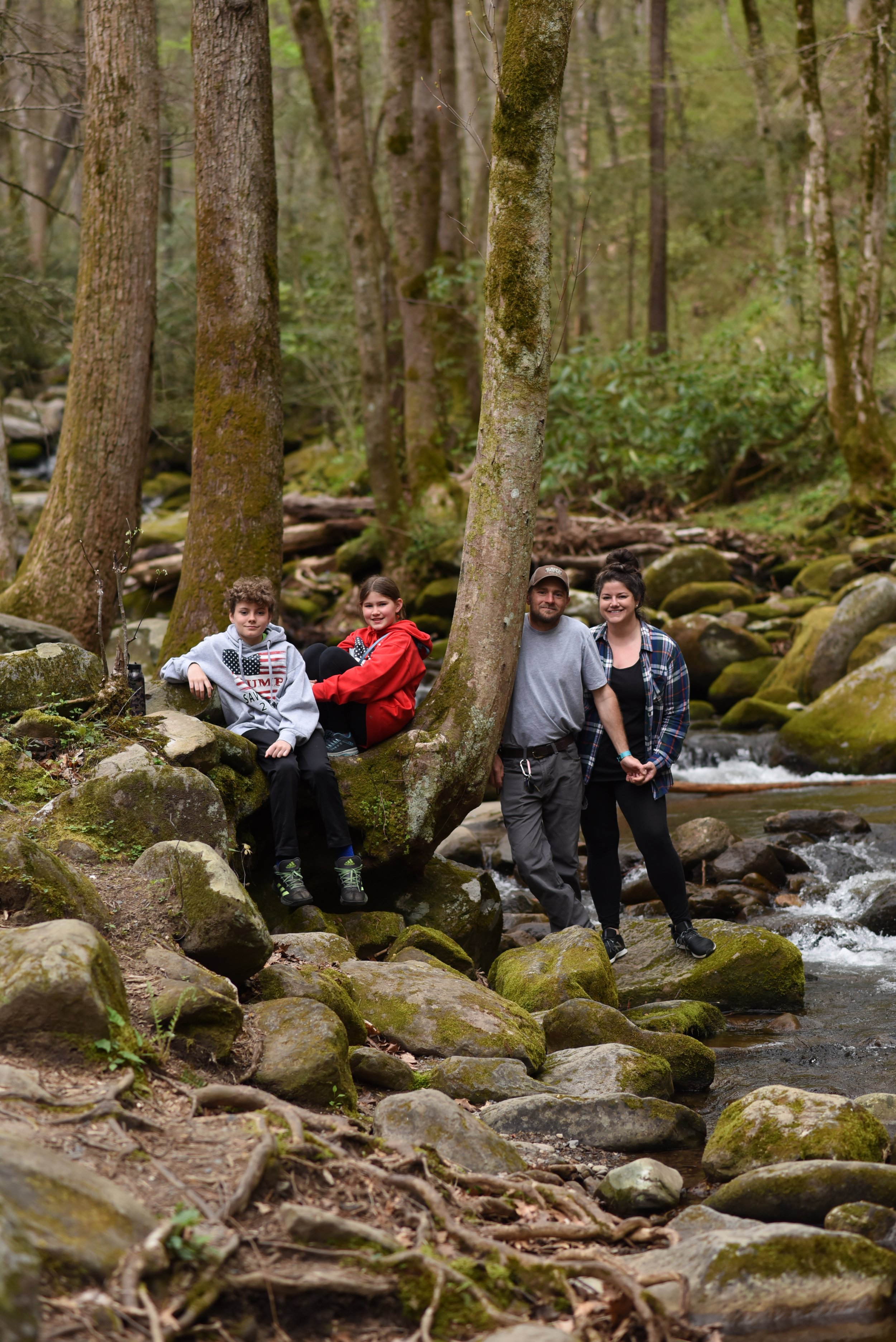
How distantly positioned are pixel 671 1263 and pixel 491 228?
513 centimetres

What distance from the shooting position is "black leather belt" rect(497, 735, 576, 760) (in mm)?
6406

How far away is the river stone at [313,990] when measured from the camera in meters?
4.64

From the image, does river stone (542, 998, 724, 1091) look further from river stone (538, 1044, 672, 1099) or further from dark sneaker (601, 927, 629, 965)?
dark sneaker (601, 927, 629, 965)

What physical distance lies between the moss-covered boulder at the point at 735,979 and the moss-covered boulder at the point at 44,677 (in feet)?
10.7

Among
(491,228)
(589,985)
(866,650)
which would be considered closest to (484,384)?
(491,228)

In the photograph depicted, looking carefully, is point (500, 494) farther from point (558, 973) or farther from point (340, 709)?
point (558, 973)

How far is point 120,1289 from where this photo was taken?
2.61 meters

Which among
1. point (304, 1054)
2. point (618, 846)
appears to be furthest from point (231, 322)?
point (304, 1054)

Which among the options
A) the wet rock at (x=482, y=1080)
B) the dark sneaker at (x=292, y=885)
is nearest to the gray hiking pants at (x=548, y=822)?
the dark sneaker at (x=292, y=885)

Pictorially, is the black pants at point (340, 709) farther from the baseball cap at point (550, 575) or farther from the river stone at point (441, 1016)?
the river stone at point (441, 1016)

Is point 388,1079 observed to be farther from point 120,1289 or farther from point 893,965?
point 893,965

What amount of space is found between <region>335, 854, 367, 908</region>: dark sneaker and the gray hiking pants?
0.88 m

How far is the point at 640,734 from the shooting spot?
6.31 m

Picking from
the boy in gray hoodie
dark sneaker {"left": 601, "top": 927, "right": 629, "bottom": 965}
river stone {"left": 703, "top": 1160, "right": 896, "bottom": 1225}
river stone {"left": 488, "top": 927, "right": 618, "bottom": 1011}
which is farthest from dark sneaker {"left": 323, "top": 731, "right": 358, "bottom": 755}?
river stone {"left": 703, "top": 1160, "right": 896, "bottom": 1225}
